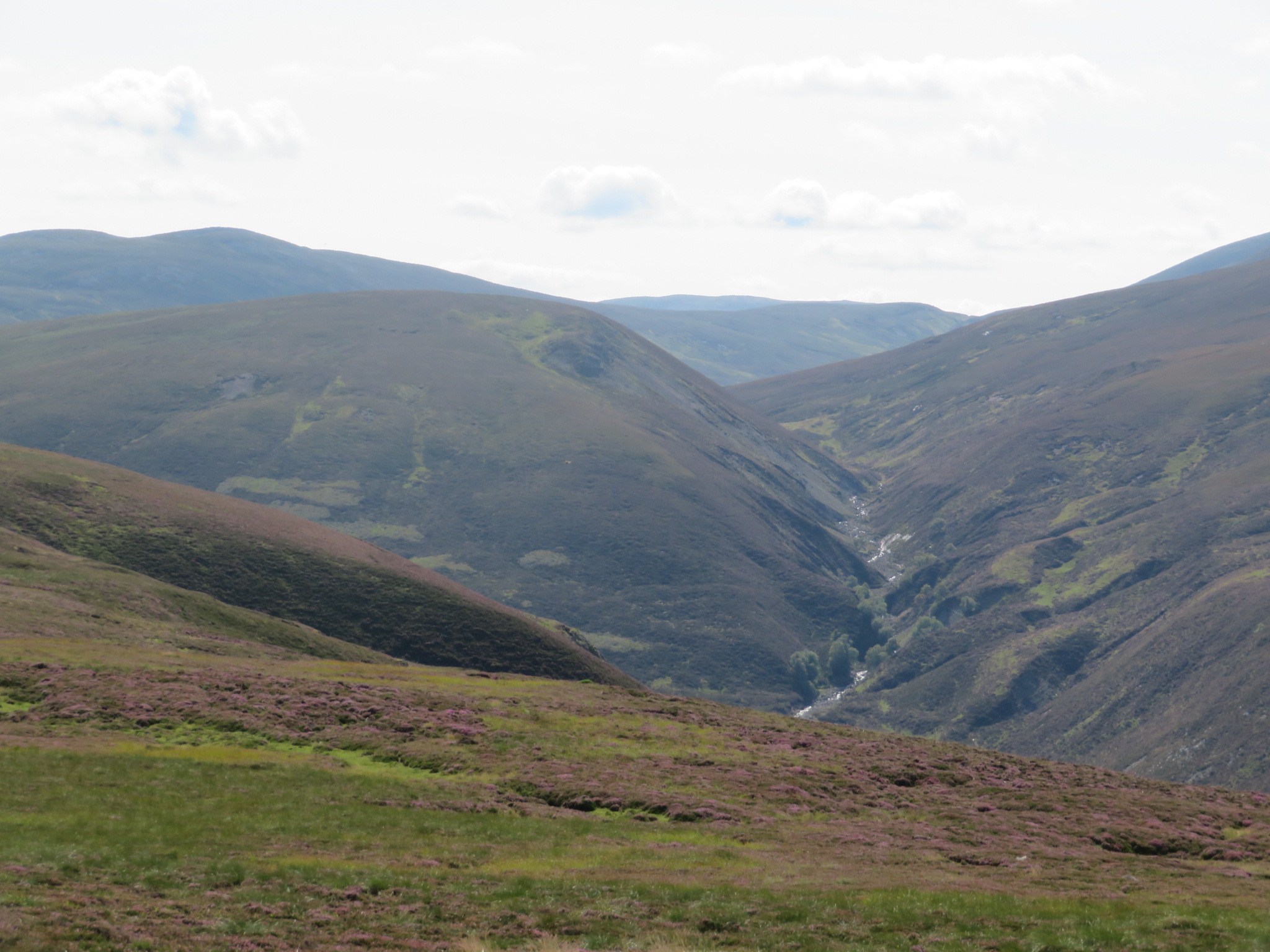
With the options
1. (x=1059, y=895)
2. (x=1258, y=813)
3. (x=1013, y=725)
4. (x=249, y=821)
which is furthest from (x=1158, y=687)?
(x=249, y=821)

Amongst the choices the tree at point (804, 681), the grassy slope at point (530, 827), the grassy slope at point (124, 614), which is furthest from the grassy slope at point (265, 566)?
the tree at point (804, 681)

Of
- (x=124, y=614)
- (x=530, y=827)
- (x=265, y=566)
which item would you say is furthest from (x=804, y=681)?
(x=530, y=827)

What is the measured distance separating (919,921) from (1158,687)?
152 metres

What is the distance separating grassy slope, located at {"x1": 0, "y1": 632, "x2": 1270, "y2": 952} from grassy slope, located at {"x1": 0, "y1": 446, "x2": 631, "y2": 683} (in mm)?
33157

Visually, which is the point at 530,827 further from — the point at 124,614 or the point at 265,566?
the point at 265,566

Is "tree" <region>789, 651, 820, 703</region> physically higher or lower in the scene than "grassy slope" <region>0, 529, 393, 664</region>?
lower

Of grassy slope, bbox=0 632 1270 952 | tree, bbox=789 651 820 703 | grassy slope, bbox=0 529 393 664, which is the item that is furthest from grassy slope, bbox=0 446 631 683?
tree, bbox=789 651 820 703

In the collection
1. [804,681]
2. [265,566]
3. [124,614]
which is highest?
[124,614]

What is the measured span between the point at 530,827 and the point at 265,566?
254ft

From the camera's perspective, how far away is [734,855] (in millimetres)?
35312

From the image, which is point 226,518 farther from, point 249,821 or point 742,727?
point 249,821

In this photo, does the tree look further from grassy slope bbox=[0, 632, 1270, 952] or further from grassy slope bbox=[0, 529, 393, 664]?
grassy slope bbox=[0, 632, 1270, 952]

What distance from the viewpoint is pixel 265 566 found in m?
106

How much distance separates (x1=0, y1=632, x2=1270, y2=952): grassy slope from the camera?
79.4 ft
